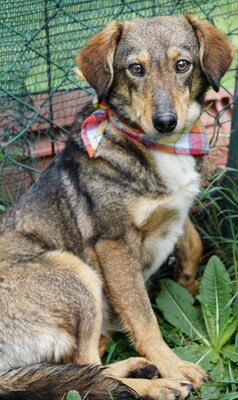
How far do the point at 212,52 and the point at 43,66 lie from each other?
138 centimetres

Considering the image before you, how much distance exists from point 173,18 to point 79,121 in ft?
2.80

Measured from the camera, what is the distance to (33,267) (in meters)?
3.82

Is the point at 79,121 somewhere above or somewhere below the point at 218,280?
above

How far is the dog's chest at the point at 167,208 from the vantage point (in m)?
3.80

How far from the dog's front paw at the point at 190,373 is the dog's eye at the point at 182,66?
1653 mm

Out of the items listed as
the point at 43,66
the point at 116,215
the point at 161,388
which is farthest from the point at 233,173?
the point at 161,388

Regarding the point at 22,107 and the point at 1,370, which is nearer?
the point at 1,370

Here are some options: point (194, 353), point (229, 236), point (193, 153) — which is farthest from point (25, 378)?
point (229, 236)

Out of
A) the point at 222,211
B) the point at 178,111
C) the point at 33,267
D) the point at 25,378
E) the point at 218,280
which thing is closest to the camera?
the point at 25,378

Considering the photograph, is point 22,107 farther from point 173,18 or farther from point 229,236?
point 229,236

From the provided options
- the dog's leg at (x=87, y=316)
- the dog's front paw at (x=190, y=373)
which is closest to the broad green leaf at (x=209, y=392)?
the dog's front paw at (x=190, y=373)

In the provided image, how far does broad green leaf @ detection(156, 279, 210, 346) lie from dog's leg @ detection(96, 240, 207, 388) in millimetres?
283

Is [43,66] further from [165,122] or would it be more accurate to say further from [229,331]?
[229,331]

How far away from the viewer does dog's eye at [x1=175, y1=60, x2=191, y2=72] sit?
3.62 metres
